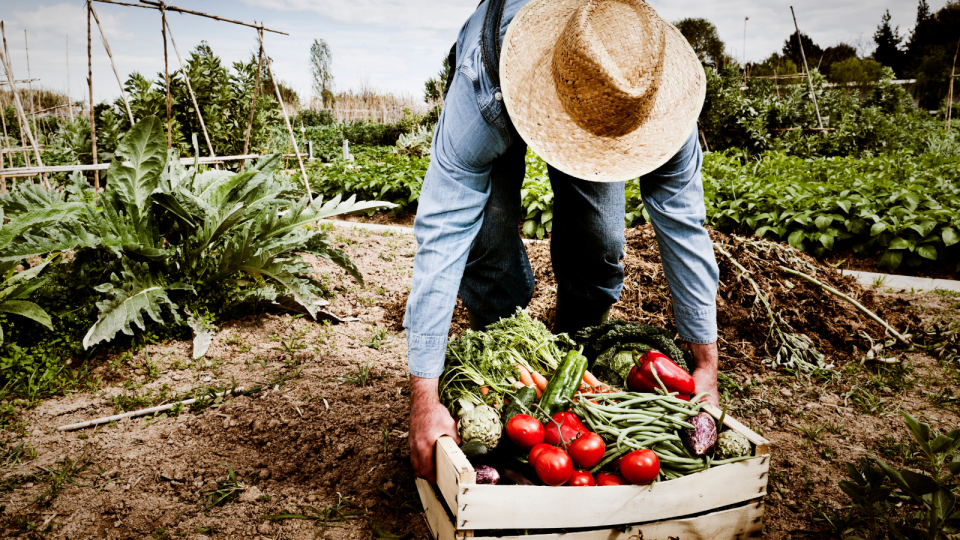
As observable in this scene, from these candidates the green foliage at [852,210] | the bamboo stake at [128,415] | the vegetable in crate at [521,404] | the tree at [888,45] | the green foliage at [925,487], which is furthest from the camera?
the tree at [888,45]

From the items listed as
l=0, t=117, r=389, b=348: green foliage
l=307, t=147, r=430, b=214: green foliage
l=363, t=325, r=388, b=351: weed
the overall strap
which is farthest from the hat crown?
l=307, t=147, r=430, b=214: green foliage

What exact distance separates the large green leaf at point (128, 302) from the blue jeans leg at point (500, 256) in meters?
1.67

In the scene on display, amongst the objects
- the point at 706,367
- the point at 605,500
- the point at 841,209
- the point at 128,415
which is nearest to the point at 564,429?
the point at 605,500

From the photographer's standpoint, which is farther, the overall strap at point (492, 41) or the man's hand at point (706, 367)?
the man's hand at point (706, 367)

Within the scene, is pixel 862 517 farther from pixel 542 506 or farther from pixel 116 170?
pixel 116 170

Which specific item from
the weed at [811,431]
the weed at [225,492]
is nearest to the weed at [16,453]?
the weed at [225,492]

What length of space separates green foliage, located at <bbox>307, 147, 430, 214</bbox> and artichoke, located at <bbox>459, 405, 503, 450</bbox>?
543 cm

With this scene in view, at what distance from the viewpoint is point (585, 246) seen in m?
2.38

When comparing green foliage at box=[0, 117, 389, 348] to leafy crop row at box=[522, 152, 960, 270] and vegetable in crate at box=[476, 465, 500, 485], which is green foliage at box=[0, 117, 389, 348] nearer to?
vegetable in crate at box=[476, 465, 500, 485]

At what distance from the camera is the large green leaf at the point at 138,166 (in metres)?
2.89

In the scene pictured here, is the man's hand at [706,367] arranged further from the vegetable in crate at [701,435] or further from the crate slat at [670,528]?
the crate slat at [670,528]

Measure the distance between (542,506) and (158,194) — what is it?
2.71 metres

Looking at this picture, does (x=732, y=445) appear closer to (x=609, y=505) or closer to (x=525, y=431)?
(x=609, y=505)

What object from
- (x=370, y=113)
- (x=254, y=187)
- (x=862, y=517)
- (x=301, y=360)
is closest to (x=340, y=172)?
(x=254, y=187)
